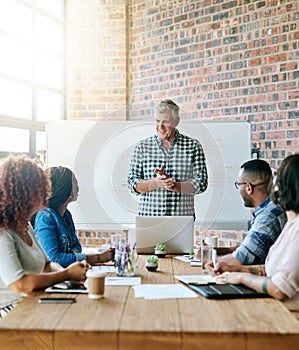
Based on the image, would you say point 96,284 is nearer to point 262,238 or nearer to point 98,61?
point 262,238

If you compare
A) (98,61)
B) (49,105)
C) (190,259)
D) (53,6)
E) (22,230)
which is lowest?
(190,259)

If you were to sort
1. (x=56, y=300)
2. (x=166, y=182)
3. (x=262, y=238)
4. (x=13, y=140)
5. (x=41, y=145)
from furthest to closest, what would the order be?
(x=41, y=145) → (x=13, y=140) → (x=166, y=182) → (x=262, y=238) → (x=56, y=300)

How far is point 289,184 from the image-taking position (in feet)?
6.64

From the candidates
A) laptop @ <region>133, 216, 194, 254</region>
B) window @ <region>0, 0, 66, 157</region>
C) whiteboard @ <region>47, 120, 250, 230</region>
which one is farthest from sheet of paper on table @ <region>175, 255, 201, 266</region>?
window @ <region>0, 0, 66, 157</region>

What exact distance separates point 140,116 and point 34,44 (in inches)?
51.8

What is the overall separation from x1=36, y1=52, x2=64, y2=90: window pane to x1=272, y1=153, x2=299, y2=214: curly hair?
392 centimetres

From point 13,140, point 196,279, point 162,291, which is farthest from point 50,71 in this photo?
point 162,291

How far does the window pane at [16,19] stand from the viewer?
4996 mm

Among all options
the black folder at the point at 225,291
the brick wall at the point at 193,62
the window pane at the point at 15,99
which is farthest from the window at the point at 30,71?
the black folder at the point at 225,291

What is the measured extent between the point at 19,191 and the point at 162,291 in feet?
2.25

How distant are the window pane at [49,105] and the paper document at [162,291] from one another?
3.69 m

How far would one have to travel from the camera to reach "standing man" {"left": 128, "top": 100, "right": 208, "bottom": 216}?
351 centimetres

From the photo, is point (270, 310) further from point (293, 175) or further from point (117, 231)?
point (117, 231)

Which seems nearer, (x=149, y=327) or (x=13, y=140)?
(x=149, y=327)
